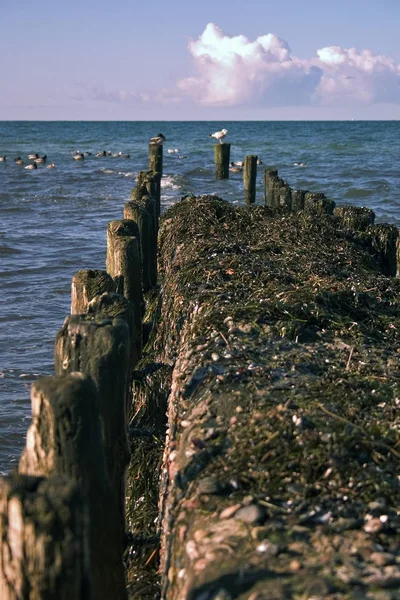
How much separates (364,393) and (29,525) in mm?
2257

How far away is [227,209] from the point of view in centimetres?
995

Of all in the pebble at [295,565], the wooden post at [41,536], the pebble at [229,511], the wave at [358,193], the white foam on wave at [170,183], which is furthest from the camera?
the white foam on wave at [170,183]

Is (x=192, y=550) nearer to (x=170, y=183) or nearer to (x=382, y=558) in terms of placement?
(x=382, y=558)

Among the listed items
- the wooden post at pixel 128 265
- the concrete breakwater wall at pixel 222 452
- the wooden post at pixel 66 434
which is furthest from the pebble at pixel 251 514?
the wooden post at pixel 128 265

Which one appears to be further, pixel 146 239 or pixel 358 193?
pixel 358 193

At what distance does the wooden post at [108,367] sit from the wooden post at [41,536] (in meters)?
1.12

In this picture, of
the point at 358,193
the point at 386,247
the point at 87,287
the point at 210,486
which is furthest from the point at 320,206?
the point at 358,193

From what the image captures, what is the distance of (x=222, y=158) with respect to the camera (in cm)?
2517

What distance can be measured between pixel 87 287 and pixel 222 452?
1.84 m

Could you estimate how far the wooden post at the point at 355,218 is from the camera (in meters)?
9.72

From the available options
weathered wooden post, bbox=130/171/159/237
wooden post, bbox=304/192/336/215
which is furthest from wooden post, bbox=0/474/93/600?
wooden post, bbox=304/192/336/215

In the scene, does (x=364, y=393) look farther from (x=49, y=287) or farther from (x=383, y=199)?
(x=383, y=199)

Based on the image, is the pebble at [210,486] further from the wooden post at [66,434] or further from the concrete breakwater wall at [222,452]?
the wooden post at [66,434]

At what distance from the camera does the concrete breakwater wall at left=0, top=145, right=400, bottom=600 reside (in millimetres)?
2746
